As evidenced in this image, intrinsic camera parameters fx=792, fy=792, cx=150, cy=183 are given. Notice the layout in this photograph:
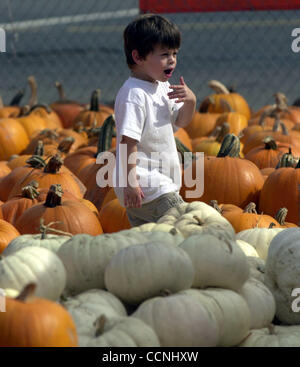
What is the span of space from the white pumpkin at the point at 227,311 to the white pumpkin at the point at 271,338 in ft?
0.17

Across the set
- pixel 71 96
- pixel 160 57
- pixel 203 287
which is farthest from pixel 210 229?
pixel 71 96

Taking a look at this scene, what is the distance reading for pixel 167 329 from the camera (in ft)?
8.18

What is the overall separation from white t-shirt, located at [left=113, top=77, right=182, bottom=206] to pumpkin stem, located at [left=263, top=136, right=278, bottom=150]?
1665mm

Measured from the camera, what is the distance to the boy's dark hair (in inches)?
144

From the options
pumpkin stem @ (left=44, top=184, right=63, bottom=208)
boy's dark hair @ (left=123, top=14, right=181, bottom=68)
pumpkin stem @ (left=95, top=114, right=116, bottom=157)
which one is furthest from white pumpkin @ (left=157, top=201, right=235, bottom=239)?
pumpkin stem @ (left=95, top=114, right=116, bottom=157)

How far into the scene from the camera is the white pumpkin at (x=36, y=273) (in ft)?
8.29

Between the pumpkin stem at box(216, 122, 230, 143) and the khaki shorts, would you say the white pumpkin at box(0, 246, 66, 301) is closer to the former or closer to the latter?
the khaki shorts

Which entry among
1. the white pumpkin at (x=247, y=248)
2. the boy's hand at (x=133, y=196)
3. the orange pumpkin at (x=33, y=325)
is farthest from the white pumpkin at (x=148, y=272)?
the boy's hand at (x=133, y=196)

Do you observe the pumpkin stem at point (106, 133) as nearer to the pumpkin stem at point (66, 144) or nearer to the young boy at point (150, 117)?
the pumpkin stem at point (66, 144)

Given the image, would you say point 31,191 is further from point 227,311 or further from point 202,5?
point 202,5

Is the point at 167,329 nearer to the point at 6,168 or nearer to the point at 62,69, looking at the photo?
the point at 6,168

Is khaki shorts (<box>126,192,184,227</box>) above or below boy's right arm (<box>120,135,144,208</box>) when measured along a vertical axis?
below

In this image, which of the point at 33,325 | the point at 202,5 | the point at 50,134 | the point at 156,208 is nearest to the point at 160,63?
the point at 156,208
